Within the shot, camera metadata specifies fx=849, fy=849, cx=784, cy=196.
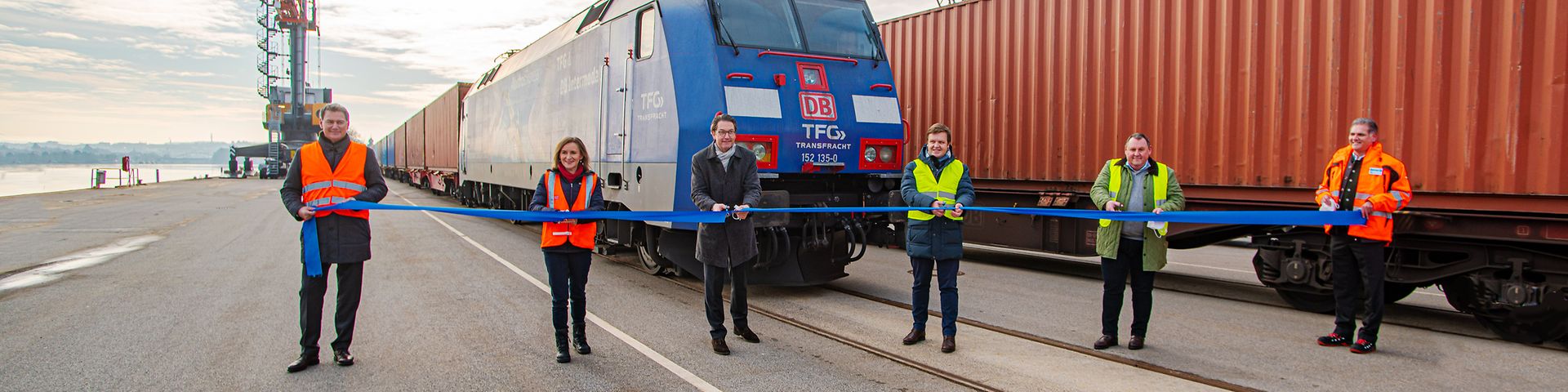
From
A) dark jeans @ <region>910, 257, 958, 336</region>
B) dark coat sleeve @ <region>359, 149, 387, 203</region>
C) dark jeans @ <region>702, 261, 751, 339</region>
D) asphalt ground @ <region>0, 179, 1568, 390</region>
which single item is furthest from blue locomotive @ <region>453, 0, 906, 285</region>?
dark coat sleeve @ <region>359, 149, 387, 203</region>

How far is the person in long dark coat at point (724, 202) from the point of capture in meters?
5.54

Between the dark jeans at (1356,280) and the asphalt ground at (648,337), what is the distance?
216mm

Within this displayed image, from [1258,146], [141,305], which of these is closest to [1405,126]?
[1258,146]

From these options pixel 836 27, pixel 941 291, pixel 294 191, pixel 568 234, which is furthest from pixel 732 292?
pixel 836 27

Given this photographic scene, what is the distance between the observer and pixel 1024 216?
32.7ft

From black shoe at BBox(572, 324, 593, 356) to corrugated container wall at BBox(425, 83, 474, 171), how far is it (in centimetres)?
1440

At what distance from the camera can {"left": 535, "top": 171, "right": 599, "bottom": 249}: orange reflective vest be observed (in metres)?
5.20

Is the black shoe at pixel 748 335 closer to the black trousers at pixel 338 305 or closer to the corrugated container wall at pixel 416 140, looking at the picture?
the black trousers at pixel 338 305

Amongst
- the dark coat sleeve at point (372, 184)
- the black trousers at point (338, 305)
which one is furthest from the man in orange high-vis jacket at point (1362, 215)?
the black trousers at point (338, 305)

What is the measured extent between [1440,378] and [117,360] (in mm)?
7775

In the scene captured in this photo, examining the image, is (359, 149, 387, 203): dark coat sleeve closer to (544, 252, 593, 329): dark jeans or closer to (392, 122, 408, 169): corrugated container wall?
(544, 252, 593, 329): dark jeans

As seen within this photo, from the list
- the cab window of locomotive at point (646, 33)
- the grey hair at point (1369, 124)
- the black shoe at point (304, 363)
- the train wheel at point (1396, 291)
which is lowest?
the black shoe at point (304, 363)

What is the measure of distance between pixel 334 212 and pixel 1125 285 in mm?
4907

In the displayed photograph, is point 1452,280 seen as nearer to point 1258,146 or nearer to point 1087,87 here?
point 1258,146
